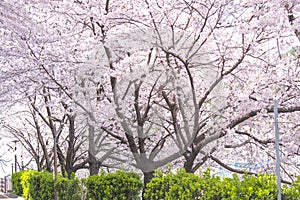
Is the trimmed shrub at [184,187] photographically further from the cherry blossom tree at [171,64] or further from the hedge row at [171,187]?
the cherry blossom tree at [171,64]

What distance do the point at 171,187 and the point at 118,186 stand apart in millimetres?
2370

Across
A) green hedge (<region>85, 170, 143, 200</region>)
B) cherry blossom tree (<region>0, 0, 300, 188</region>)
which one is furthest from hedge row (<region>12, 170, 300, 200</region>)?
cherry blossom tree (<region>0, 0, 300, 188</region>)

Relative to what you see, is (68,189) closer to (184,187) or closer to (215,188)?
(184,187)

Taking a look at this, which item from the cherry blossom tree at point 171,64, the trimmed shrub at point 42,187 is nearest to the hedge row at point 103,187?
the cherry blossom tree at point 171,64

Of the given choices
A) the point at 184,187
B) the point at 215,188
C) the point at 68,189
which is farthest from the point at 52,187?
the point at 215,188

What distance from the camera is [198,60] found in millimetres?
9227

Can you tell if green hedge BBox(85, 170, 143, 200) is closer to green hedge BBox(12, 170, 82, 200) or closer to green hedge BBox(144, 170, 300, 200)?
green hedge BBox(12, 170, 82, 200)

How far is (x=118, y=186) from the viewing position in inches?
390

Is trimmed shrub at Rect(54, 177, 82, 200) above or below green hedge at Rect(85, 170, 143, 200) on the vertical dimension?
above

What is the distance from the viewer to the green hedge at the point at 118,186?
9.88m

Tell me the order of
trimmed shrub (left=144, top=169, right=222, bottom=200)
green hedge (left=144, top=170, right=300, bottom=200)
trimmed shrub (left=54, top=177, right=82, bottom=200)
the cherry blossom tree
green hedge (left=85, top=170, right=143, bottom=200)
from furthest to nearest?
trimmed shrub (left=54, top=177, right=82, bottom=200)
green hedge (left=85, top=170, right=143, bottom=200)
the cherry blossom tree
trimmed shrub (left=144, top=169, right=222, bottom=200)
green hedge (left=144, top=170, right=300, bottom=200)

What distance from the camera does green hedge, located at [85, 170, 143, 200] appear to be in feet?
32.4

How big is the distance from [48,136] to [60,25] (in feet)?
35.0

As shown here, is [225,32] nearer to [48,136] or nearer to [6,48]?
[6,48]
